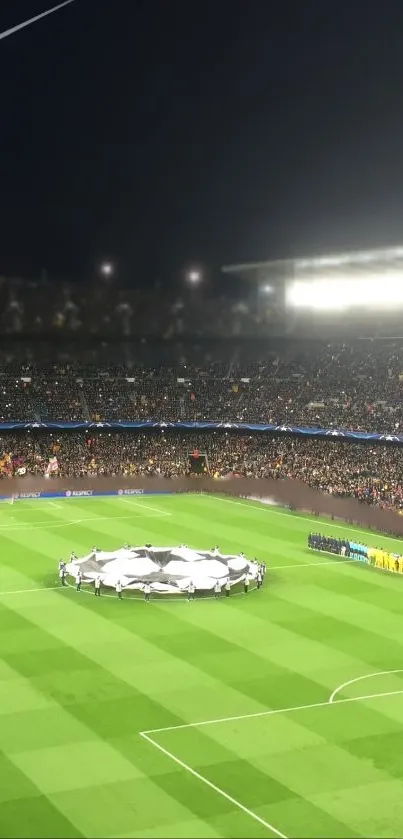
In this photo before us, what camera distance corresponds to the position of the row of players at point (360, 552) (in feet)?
148

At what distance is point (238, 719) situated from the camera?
24609mm

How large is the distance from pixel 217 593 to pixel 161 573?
2616 millimetres

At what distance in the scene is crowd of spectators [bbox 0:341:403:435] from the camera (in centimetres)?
6931

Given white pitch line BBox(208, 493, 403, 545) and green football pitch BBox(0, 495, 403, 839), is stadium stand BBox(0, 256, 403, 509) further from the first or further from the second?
green football pitch BBox(0, 495, 403, 839)

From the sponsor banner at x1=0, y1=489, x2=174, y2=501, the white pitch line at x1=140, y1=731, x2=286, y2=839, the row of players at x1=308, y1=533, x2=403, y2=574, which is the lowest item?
the white pitch line at x1=140, y1=731, x2=286, y2=839

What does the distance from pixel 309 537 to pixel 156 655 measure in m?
21.9

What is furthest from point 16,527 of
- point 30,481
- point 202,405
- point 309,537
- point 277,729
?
point 277,729

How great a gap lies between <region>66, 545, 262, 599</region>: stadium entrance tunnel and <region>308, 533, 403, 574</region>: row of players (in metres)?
7.76

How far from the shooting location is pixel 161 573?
1551 inches

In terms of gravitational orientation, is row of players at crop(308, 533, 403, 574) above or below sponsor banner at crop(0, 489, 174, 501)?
below

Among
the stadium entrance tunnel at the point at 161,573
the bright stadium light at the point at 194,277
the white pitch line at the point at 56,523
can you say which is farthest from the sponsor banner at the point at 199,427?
the bright stadium light at the point at 194,277

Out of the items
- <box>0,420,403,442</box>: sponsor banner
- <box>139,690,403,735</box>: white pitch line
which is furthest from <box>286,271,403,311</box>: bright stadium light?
<box>0,420,403,442</box>: sponsor banner

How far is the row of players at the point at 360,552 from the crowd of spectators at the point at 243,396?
19.2 meters

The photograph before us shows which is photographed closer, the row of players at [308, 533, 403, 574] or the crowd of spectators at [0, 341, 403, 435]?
the row of players at [308, 533, 403, 574]
